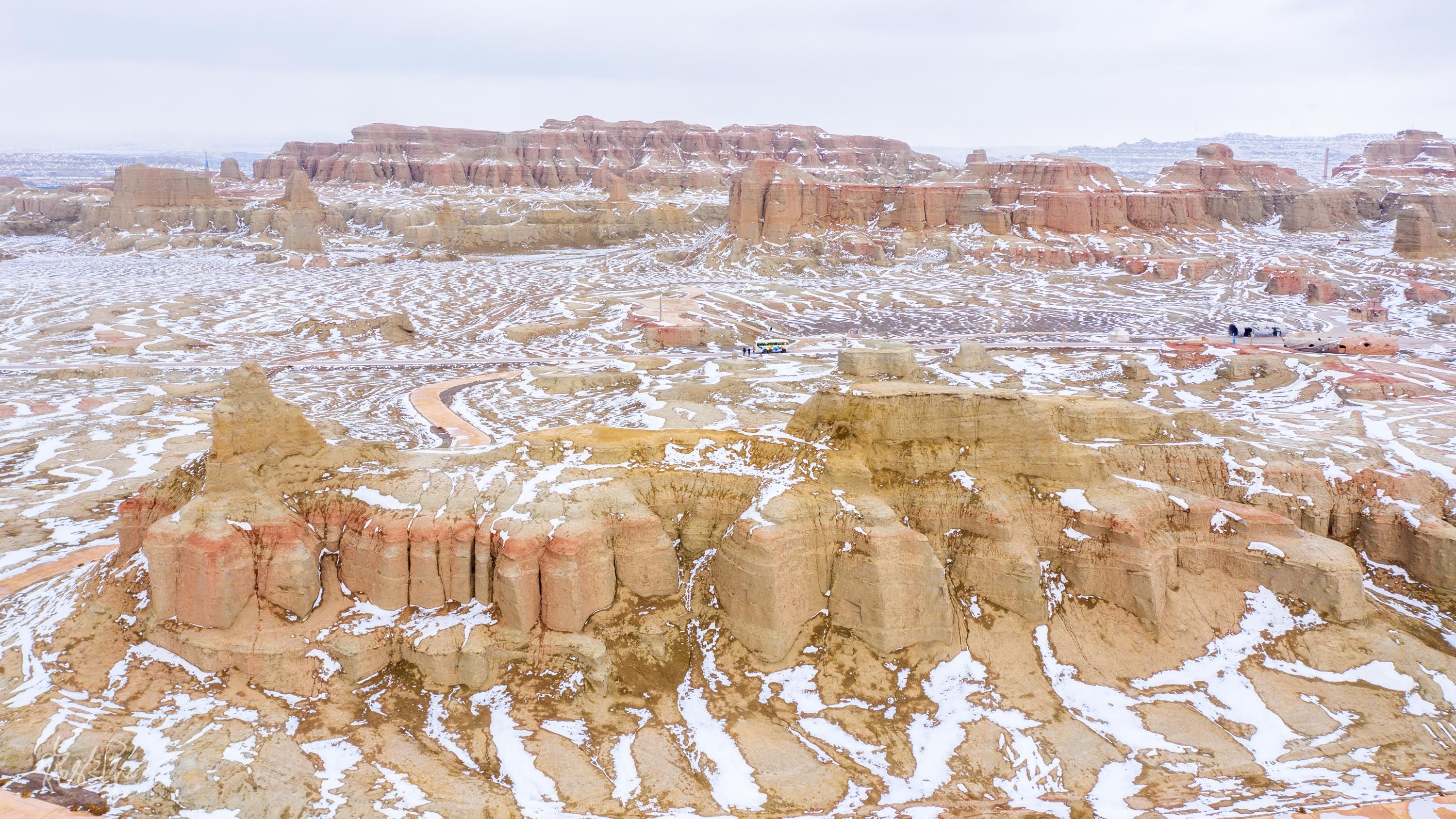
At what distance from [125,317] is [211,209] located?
9488 cm

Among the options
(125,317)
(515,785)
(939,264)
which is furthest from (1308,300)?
(125,317)

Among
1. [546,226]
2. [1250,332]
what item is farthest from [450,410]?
[546,226]

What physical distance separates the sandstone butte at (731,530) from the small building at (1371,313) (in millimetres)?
82460

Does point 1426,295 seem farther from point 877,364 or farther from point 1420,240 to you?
point 877,364

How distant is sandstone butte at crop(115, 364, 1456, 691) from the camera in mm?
25688

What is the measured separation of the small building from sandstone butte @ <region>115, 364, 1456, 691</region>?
82.5 metres

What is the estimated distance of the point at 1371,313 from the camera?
9962 centimetres

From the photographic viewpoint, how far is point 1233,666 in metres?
27.1

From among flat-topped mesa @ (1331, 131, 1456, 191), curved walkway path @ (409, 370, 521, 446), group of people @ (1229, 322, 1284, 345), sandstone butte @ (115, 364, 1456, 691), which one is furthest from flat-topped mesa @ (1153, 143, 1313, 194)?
sandstone butte @ (115, 364, 1456, 691)

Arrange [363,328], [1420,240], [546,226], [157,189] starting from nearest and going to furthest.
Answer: [363,328] → [1420,240] → [157,189] → [546,226]

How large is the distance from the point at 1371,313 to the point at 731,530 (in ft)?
350

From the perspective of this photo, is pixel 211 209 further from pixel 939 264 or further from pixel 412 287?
pixel 939 264

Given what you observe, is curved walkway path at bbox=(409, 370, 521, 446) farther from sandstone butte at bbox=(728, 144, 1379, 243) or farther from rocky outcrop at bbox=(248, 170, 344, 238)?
rocky outcrop at bbox=(248, 170, 344, 238)

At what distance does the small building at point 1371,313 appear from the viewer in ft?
322
